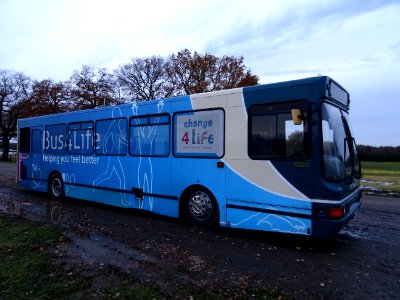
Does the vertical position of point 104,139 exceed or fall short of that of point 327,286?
it exceeds it

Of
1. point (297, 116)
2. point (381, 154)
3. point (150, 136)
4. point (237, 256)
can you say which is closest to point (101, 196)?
point (150, 136)

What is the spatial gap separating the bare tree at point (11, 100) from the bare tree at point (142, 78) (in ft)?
53.8

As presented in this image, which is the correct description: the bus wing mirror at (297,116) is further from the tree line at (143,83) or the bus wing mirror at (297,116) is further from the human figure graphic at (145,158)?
the tree line at (143,83)

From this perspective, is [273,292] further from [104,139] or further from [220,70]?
[220,70]

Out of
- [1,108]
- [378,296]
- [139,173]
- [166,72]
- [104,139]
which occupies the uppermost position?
[166,72]

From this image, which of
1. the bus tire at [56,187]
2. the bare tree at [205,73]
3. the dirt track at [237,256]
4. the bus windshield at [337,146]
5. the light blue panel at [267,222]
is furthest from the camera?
the bare tree at [205,73]

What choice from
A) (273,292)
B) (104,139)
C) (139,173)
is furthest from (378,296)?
(104,139)

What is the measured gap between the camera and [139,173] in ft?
28.9

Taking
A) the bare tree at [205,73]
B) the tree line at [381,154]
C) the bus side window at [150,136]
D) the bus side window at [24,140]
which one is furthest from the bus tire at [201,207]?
the tree line at [381,154]

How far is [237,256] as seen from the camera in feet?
19.0

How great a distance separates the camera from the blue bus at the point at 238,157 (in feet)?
19.3

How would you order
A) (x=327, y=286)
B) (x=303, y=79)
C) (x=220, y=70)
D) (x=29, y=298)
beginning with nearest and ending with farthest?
(x=29, y=298)
(x=327, y=286)
(x=303, y=79)
(x=220, y=70)

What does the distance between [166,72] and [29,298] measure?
1586 inches

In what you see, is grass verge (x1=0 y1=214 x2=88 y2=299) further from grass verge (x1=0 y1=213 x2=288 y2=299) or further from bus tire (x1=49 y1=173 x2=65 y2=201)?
bus tire (x1=49 y1=173 x2=65 y2=201)
